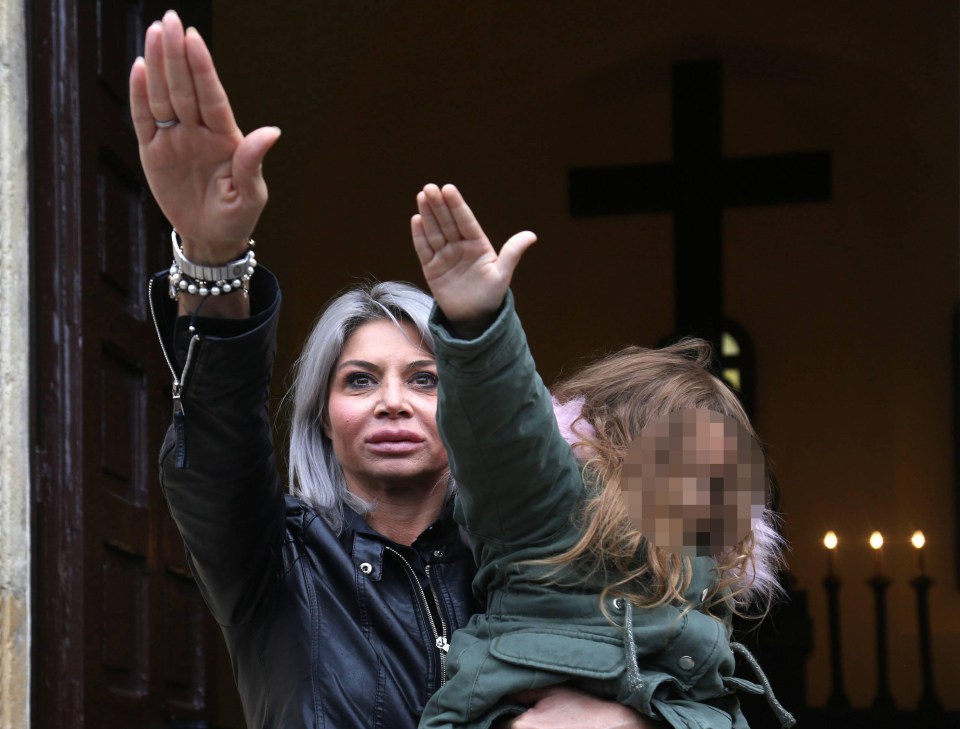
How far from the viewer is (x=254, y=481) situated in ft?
6.32

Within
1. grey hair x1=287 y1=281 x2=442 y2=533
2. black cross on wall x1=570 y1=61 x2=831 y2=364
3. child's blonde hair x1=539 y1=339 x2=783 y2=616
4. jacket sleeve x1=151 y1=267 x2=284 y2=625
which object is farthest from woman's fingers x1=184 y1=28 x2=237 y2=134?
black cross on wall x1=570 y1=61 x2=831 y2=364

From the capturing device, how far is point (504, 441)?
161 cm

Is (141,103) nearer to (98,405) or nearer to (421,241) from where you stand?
(421,241)

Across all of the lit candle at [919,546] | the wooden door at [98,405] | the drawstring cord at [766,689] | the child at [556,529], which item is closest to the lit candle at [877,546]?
the lit candle at [919,546]

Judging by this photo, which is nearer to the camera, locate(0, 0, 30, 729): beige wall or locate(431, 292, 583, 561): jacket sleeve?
locate(431, 292, 583, 561): jacket sleeve

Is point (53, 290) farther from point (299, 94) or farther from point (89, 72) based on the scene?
point (299, 94)

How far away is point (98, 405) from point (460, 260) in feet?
7.41

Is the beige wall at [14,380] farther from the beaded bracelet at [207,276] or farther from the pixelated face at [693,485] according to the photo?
the pixelated face at [693,485]

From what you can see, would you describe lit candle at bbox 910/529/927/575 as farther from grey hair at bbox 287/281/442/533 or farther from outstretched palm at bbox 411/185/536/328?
outstretched palm at bbox 411/185/536/328

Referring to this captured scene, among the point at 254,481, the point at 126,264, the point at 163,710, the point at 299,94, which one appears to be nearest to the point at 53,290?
the point at 126,264

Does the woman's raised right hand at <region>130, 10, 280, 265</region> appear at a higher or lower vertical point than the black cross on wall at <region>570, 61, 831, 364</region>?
lower

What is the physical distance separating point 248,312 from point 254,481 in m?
0.24

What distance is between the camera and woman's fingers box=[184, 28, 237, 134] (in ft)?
4.82

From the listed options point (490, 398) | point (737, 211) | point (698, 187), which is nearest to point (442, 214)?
point (490, 398)
